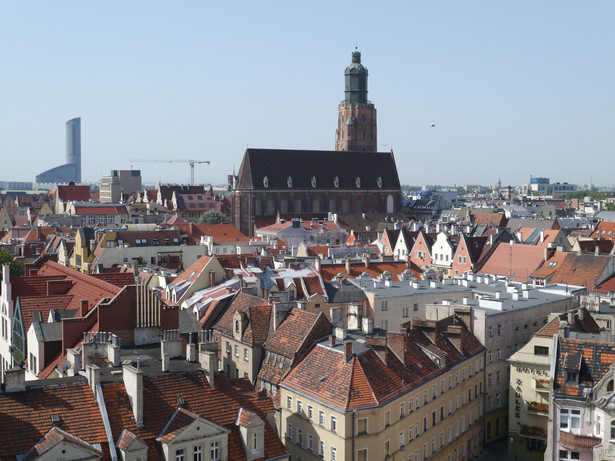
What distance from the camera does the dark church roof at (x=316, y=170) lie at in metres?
181

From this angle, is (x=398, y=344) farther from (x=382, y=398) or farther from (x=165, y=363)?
(x=165, y=363)

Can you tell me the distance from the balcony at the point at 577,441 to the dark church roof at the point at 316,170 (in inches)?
5550

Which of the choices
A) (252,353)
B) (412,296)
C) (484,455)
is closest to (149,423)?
(252,353)

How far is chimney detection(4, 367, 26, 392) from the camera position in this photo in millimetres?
33062

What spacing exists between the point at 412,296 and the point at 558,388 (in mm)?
Answer: 31153

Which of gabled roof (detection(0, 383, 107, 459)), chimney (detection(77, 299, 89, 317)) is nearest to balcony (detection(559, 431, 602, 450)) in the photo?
gabled roof (detection(0, 383, 107, 459))

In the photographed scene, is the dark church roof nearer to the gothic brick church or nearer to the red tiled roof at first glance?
the gothic brick church

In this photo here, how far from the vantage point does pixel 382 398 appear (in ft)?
145

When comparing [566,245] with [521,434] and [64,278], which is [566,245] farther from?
[64,278]

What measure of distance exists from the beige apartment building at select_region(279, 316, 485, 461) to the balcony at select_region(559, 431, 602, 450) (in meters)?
9.34

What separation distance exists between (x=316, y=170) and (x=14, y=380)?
157516mm

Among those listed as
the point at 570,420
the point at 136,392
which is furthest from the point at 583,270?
the point at 136,392

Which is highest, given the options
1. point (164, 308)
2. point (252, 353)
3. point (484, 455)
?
point (164, 308)

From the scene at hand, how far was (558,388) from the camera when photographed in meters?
42.2
